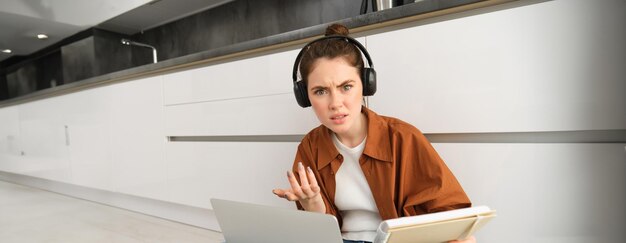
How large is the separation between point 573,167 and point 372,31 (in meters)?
0.59

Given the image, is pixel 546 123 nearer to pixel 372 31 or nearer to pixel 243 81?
pixel 372 31

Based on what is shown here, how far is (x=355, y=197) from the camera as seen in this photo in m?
0.78

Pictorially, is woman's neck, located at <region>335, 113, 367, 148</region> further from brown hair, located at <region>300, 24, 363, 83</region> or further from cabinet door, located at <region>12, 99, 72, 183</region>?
cabinet door, located at <region>12, 99, 72, 183</region>

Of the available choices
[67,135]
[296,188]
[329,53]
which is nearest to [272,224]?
[296,188]

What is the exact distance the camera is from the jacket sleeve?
2.19 feet

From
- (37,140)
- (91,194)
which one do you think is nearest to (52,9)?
(37,140)

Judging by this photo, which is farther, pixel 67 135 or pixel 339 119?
pixel 67 135

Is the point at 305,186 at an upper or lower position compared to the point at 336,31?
lower

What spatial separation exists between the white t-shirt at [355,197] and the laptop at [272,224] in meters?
0.23

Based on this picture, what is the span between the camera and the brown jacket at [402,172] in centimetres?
67

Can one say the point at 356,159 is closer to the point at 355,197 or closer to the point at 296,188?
the point at 355,197

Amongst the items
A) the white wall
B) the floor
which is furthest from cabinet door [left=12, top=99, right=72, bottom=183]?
the white wall

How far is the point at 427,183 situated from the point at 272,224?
0.32 m

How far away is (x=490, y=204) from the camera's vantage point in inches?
33.8
